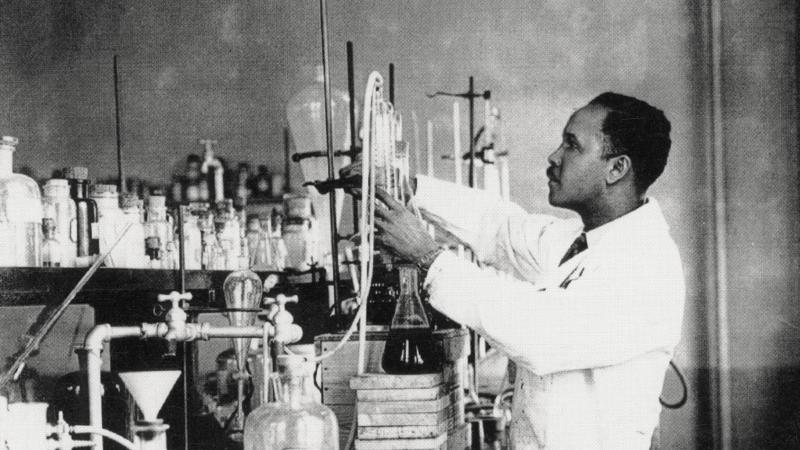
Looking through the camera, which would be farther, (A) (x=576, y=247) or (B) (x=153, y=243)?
(B) (x=153, y=243)

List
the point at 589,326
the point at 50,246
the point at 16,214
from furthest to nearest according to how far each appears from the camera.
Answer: the point at 50,246, the point at 16,214, the point at 589,326

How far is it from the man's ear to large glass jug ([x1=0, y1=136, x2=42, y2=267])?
131cm

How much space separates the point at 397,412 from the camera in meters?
1.46

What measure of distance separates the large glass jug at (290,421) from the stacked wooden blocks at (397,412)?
0.35 ft

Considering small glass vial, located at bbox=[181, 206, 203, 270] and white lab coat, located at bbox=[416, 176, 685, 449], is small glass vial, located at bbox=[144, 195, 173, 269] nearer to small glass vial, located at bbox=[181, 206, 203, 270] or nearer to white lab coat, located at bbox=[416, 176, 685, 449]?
small glass vial, located at bbox=[181, 206, 203, 270]

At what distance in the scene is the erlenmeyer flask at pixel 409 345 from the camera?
1586mm

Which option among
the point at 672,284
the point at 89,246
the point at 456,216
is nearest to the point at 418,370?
the point at 672,284

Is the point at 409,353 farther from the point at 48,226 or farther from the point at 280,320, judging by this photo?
Answer: the point at 48,226

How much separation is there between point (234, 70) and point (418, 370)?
189 inches

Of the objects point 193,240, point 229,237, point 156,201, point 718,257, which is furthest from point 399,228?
point 718,257

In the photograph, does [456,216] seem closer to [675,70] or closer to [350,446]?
[350,446]

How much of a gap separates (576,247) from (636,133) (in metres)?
0.31

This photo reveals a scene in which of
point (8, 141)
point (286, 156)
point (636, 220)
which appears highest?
point (286, 156)

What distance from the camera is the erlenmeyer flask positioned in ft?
5.20
